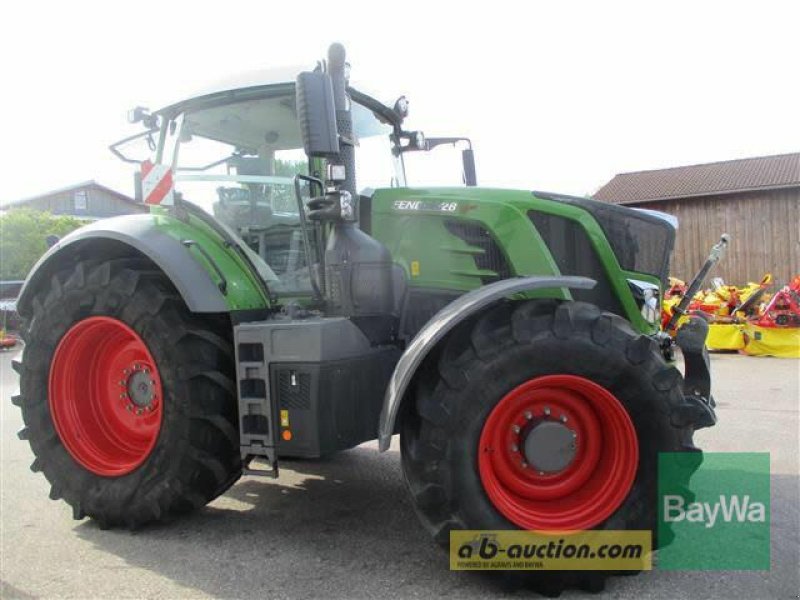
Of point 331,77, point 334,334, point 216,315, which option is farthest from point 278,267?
point 331,77

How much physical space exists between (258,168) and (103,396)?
1710 millimetres

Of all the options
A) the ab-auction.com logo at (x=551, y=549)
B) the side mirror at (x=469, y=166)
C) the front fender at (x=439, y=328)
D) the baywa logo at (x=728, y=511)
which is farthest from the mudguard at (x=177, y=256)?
the baywa logo at (x=728, y=511)

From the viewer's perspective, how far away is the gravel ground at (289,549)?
287 cm

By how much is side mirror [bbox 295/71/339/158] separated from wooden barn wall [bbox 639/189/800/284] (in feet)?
64.5

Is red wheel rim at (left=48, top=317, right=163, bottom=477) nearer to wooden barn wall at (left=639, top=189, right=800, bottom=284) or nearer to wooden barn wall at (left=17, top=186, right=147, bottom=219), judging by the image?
wooden barn wall at (left=639, top=189, right=800, bottom=284)

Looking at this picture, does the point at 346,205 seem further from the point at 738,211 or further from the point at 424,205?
the point at 738,211

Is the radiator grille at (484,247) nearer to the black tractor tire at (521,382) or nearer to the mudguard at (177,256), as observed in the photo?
the black tractor tire at (521,382)

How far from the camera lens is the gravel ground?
9.42 ft

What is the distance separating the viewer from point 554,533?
9.07 feet

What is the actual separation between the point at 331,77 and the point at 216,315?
4.72ft

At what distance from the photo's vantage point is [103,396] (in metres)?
4.04

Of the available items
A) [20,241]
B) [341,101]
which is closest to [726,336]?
[341,101]

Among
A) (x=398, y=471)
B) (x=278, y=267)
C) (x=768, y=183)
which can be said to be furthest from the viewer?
(x=768, y=183)

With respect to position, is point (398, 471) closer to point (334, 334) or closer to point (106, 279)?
point (334, 334)
